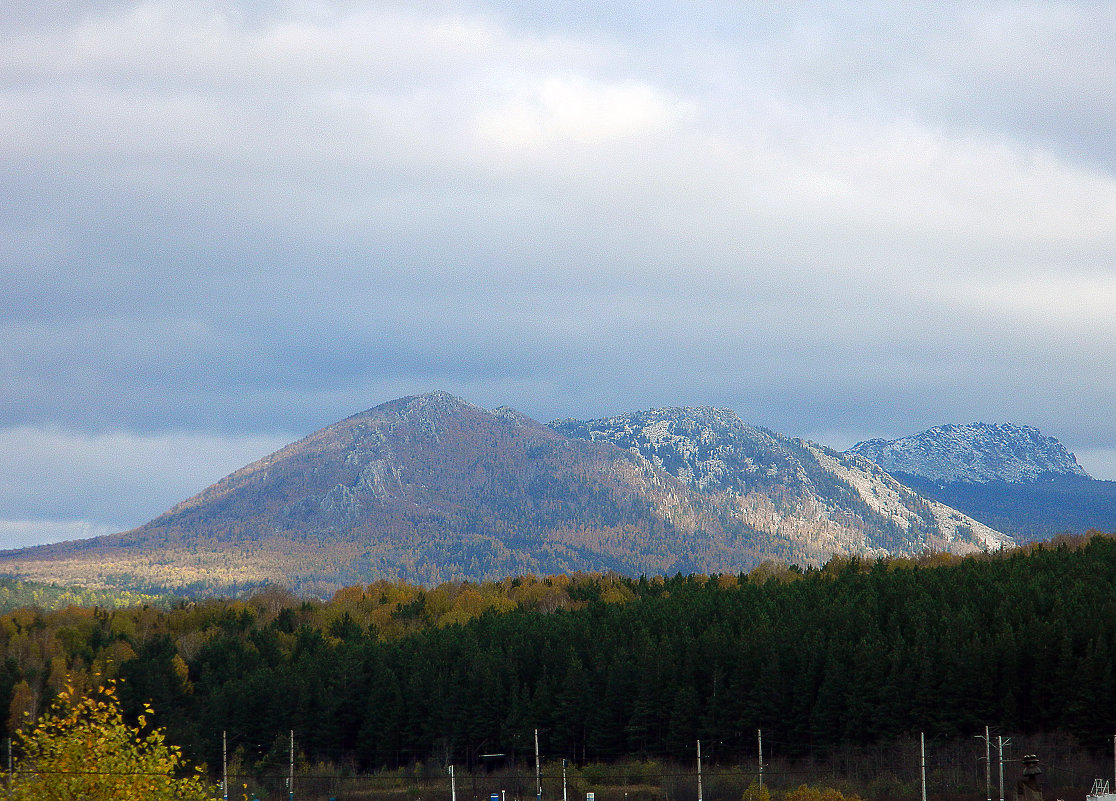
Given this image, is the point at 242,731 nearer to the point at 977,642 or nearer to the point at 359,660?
the point at 359,660

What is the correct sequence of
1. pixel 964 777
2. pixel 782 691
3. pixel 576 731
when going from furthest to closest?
pixel 576 731, pixel 782 691, pixel 964 777

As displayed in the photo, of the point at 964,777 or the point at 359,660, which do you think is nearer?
the point at 964,777

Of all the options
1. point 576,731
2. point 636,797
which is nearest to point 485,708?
point 576,731

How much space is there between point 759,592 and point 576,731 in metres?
42.5

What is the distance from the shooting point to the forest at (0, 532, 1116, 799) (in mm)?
115562

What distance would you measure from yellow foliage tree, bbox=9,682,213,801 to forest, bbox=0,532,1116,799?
2343 inches

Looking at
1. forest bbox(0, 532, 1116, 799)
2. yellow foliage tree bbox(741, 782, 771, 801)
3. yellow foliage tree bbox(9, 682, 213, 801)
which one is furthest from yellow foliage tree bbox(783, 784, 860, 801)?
yellow foliage tree bbox(9, 682, 213, 801)

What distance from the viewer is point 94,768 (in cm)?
4878

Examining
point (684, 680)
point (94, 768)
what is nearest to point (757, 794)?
point (684, 680)

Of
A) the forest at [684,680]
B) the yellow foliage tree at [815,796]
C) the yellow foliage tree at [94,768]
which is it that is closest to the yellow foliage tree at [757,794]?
the yellow foliage tree at [815,796]

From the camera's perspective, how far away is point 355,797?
12356 cm

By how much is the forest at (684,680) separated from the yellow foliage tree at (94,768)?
59.5 m

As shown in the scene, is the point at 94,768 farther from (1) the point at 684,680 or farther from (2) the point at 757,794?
(1) the point at 684,680

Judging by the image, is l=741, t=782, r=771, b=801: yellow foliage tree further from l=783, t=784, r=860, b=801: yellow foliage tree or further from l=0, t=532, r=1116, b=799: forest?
l=0, t=532, r=1116, b=799: forest
